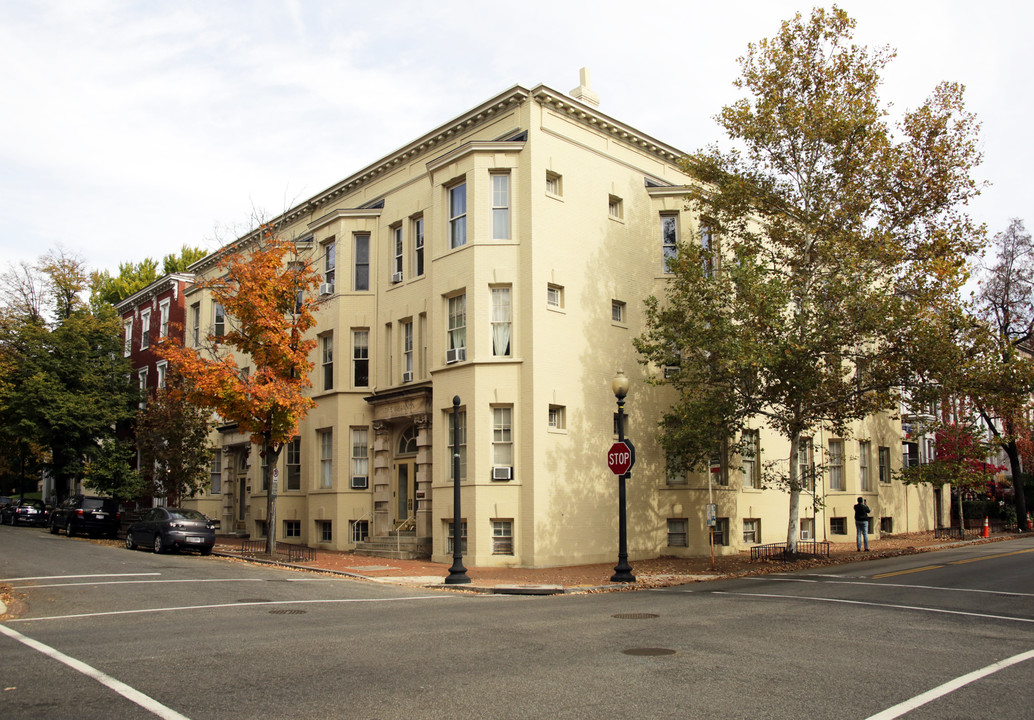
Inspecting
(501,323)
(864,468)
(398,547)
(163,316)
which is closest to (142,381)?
(163,316)

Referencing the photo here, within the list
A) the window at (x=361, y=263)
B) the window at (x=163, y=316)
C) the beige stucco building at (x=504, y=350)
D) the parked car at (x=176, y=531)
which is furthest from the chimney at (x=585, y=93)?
the window at (x=163, y=316)

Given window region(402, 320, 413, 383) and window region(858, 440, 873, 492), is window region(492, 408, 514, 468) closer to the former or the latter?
window region(402, 320, 413, 383)

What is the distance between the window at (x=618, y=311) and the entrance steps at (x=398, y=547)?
9.22 metres

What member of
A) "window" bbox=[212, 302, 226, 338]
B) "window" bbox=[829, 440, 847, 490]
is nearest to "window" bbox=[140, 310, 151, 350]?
"window" bbox=[212, 302, 226, 338]

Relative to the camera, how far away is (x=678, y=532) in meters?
27.9

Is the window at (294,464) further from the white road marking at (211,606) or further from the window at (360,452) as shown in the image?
the white road marking at (211,606)

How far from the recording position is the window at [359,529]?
30.0 m

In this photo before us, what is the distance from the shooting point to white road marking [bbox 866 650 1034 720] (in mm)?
7137

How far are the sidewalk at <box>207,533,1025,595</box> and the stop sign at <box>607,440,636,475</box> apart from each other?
2.63m

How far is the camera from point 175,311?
46.3m

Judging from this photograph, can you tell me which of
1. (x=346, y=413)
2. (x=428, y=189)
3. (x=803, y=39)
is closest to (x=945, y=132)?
(x=803, y=39)

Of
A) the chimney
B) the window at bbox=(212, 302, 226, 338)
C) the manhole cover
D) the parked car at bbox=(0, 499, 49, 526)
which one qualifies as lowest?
the parked car at bbox=(0, 499, 49, 526)

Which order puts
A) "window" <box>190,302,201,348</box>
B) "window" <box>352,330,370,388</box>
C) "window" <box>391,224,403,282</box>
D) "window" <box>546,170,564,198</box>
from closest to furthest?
"window" <box>546,170,564,198</box>, "window" <box>391,224,403,282</box>, "window" <box>352,330,370,388</box>, "window" <box>190,302,201,348</box>

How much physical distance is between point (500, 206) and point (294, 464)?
14303mm
